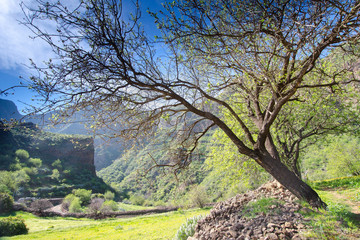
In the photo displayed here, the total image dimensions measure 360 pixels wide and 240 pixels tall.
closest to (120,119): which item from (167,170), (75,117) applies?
(75,117)

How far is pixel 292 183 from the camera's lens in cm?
470

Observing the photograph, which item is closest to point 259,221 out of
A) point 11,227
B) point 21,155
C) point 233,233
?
point 233,233

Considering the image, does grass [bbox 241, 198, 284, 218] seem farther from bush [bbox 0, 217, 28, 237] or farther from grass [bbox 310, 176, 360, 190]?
bush [bbox 0, 217, 28, 237]

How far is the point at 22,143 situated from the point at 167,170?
98.0 metres

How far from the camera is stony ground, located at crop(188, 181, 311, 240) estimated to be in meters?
A: 3.49

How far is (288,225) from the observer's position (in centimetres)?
355

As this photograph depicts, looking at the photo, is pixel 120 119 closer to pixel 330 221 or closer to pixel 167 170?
pixel 167 170

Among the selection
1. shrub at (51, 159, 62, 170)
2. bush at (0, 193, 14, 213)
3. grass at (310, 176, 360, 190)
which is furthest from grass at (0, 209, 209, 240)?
shrub at (51, 159, 62, 170)

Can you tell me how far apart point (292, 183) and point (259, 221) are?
1.51 metres

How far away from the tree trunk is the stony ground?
0.32 meters

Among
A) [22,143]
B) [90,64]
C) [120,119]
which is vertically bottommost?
[120,119]

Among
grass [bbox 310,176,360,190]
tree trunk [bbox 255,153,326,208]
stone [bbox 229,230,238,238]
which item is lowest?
grass [bbox 310,176,360,190]

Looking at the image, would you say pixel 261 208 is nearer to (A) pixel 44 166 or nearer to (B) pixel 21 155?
(B) pixel 21 155

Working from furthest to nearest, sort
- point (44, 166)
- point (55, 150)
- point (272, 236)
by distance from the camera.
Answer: point (55, 150) → point (44, 166) → point (272, 236)
